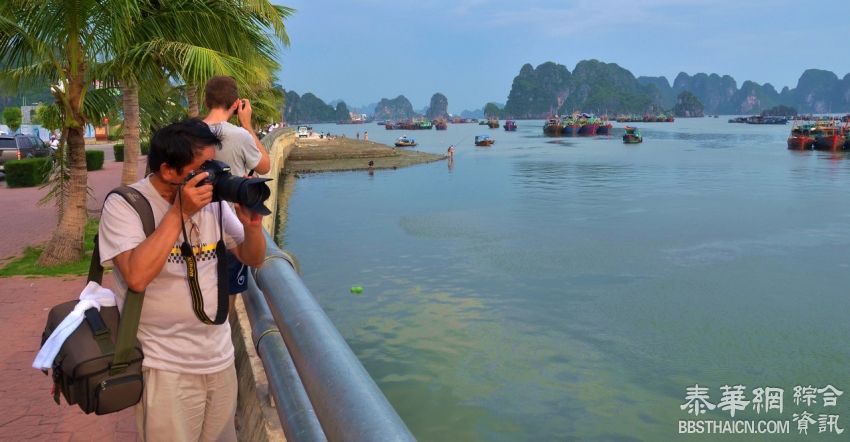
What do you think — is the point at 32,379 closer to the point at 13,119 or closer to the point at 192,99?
the point at 192,99

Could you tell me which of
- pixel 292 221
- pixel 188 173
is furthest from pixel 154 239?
pixel 292 221

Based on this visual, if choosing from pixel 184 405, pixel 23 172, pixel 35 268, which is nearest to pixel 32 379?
pixel 184 405

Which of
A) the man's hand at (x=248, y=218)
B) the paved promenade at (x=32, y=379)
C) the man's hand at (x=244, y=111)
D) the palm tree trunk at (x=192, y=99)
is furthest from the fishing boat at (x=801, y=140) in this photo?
the man's hand at (x=248, y=218)

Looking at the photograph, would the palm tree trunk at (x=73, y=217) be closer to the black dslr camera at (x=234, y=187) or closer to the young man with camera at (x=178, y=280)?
the young man with camera at (x=178, y=280)

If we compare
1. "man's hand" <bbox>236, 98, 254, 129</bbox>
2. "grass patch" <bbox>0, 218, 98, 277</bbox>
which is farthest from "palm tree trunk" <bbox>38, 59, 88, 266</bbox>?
"man's hand" <bbox>236, 98, 254, 129</bbox>

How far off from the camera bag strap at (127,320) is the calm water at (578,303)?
25.8ft

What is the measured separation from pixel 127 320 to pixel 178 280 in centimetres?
25

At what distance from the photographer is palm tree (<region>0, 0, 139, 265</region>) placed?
31.6 ft

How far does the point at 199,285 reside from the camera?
2645mm

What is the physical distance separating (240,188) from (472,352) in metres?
10.9

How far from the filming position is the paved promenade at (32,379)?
15.7 ft

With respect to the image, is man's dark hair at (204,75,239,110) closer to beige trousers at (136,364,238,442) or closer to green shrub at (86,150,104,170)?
beige trousers at (136,364,238,442)

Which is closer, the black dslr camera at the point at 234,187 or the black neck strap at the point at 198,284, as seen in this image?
the black dslr camera at the point at 234,187

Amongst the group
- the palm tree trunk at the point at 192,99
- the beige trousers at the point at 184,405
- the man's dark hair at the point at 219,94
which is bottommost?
the beige trousers at the point at 184,405
